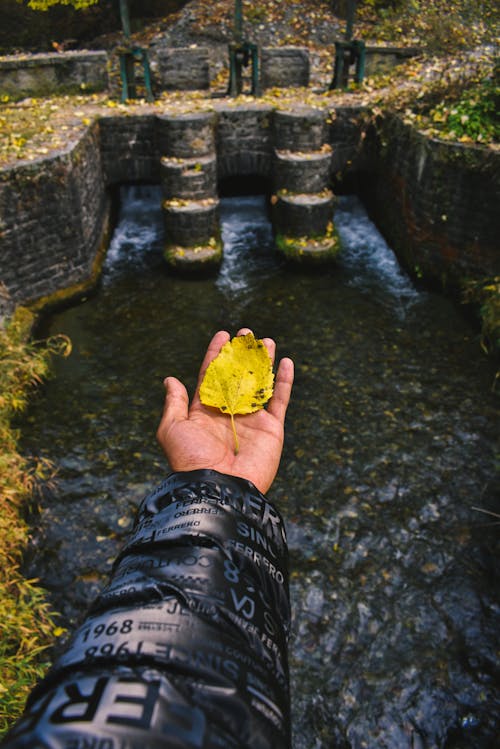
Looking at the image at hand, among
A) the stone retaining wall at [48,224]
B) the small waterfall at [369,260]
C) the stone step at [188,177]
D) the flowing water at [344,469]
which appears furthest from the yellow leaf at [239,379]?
the stone step at [188,177]

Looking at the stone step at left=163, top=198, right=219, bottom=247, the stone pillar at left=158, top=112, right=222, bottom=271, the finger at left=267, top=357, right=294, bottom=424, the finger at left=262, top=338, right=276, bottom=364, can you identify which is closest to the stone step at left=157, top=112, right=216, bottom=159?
the stone pillar at left=158, top=112, right=222, bottom=271

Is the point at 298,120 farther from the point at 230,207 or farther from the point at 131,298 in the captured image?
the point at 131,298

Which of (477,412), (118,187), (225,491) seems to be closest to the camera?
(225,491)

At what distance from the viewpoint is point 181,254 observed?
7.81 m

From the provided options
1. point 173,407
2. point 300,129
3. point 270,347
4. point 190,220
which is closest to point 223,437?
point 173,407

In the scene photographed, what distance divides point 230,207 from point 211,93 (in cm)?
228

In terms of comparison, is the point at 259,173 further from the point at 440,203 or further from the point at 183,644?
the point at 183,644

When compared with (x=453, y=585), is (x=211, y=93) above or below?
above

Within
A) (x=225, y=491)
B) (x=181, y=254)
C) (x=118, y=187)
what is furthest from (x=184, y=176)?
(x=225, y=491)

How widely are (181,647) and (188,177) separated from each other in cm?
750

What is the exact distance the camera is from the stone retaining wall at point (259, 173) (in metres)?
6.29

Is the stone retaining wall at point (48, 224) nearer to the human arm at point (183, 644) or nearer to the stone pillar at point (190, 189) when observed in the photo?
the stone pillar at point (190, 189)

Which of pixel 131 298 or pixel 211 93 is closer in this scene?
pixel 131 298

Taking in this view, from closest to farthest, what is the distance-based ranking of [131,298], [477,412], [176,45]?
[477,412], [131,298], [176,45]
